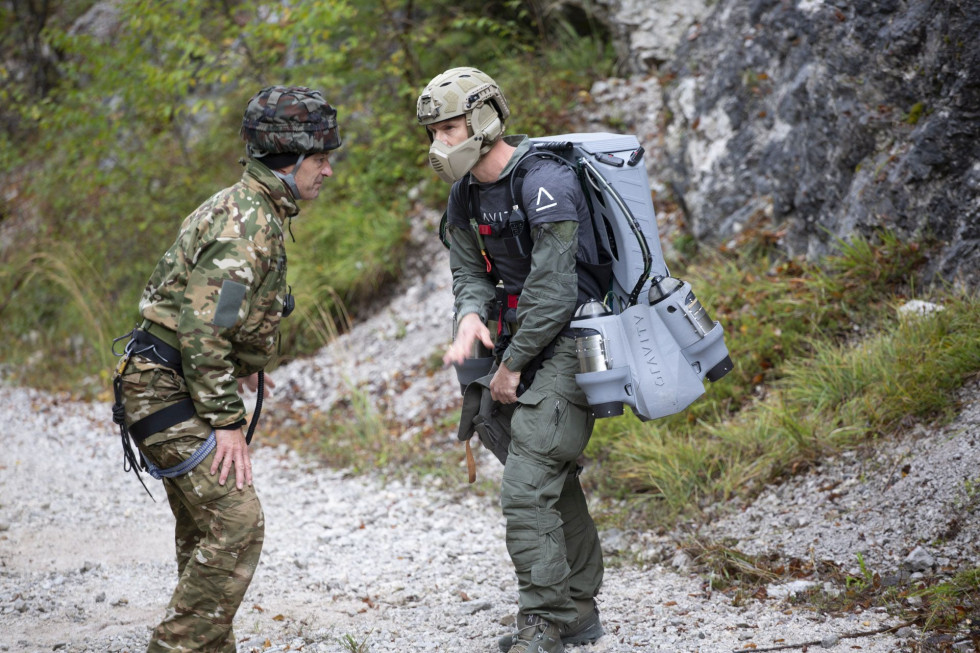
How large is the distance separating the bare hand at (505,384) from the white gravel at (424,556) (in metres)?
1.23

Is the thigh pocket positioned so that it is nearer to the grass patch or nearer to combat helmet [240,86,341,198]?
combat helmet [240,86,341,198]

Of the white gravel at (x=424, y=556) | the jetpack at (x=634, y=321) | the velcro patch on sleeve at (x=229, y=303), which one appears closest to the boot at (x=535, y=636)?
the white gravel at (x=424, y=556)

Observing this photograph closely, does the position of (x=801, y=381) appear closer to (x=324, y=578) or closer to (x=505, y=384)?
(x=505, y=384)

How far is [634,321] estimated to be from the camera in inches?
137

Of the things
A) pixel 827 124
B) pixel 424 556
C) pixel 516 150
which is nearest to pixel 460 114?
pixel 516 150

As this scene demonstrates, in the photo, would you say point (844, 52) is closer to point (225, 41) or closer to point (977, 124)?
point (977, 124)

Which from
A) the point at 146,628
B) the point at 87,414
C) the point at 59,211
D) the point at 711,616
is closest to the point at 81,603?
the point at 146,628

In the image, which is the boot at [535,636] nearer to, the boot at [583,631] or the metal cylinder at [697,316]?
the boot at [583,631]

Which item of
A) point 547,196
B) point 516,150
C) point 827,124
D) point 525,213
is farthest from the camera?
point 827,124

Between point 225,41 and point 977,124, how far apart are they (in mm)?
8034

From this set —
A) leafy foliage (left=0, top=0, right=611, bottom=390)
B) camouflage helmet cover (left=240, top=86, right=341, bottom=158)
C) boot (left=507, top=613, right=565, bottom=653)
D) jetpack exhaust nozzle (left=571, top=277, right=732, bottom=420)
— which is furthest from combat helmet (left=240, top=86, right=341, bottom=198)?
leafy foliage (left=0, top=0, right=611, bottom=390)

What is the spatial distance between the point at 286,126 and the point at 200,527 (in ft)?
5.21

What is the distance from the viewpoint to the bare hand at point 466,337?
344 centimetres

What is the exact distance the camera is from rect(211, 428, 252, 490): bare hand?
3.05m
